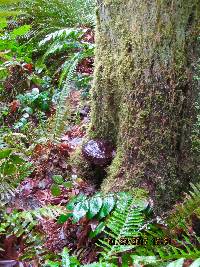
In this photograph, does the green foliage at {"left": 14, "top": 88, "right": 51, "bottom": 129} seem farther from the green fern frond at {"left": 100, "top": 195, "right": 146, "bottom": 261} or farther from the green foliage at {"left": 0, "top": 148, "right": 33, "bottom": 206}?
the green fern frond at {"left": 100, "top": 195, "right": 146, "bottom": 261}

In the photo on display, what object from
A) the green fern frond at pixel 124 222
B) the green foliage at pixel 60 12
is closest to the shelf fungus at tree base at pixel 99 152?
the green fern frond at pixel 124 222

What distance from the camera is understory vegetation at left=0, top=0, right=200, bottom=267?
2.24m

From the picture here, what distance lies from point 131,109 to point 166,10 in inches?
29.4

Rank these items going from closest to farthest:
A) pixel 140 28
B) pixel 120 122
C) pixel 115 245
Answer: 1. pixel 115 245
2. pixel 140 28
3. pixel 120 122

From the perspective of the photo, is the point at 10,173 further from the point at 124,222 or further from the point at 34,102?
the point at 34,102

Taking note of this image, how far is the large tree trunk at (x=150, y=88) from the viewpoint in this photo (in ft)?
7.72

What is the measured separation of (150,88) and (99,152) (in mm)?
767

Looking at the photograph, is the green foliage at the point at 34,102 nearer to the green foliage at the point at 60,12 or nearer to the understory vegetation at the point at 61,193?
the understory vegetation at the point at 61,193

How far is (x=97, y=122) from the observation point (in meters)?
3.17

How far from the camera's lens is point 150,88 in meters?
2.53

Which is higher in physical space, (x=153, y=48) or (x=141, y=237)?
(x=153, y=48)

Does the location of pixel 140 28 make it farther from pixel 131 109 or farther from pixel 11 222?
pixel 11 222

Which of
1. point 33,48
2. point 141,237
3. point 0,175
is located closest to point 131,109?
point 141,237

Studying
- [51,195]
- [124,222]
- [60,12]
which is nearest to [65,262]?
[124,222]
